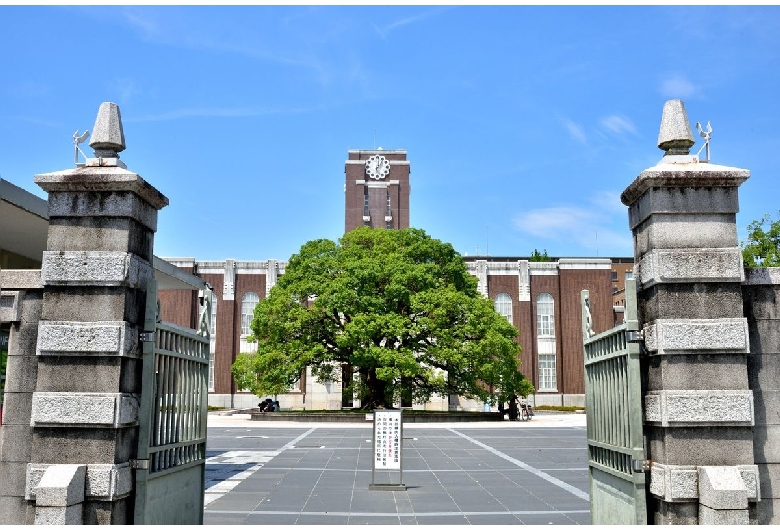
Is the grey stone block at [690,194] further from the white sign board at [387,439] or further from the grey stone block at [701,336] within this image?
the white sign board at [387,439]

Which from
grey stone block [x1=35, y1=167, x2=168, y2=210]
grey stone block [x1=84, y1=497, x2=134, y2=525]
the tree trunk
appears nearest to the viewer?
grey stone block [x1=84, y1=497, x2=134, y2=525]

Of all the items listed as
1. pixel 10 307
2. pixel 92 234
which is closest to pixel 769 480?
pixel 92 234

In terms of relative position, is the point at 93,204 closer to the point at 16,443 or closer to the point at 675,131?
the point at 16,443

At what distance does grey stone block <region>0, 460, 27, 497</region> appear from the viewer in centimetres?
634

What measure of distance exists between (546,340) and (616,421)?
1891 inches

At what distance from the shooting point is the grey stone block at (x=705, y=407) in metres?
6.11

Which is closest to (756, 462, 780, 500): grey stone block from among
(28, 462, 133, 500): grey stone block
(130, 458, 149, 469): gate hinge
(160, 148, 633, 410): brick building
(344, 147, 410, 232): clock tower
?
(130, 458, 149, 469): gate hinge

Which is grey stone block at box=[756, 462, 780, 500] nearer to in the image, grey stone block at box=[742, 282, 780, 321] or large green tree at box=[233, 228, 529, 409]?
grey stone block at box=[742, 282, 780, 321]

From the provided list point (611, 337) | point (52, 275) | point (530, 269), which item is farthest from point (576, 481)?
point (530, 269)

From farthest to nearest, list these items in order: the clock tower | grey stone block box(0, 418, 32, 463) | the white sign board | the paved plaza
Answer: the clock tower → the white sign board → the paved plaza → grey stone block box(0, 418, 32, 463)

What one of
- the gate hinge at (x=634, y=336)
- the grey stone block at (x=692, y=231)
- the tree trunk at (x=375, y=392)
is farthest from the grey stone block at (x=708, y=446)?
the tree trunk at (x=375, y=392)

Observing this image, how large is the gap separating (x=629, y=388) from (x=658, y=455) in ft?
1.96

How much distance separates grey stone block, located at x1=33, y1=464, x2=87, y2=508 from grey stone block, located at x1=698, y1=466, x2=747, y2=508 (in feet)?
16.7

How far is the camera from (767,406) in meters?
6.32
